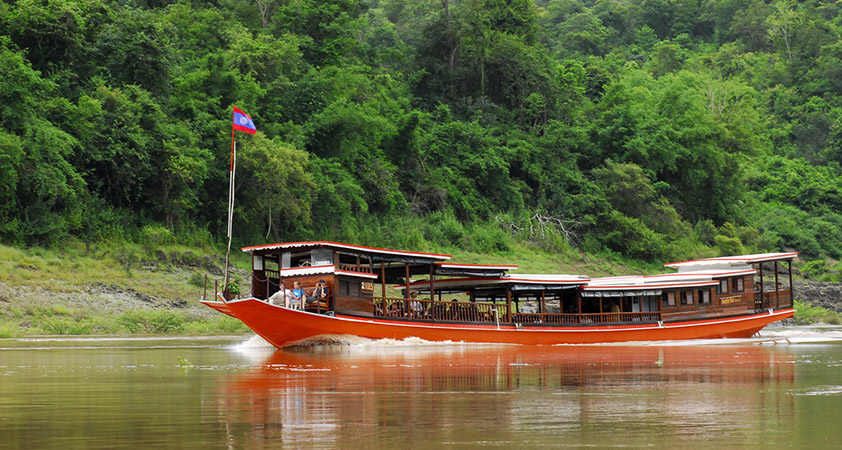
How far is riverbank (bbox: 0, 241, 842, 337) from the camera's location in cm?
3072

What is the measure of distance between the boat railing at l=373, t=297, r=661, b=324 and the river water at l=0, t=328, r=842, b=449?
6533 mm

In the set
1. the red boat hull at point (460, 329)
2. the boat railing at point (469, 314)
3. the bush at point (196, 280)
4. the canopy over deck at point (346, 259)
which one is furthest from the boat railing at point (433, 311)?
the bush at point (196, 280)

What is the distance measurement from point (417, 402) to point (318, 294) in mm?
13381

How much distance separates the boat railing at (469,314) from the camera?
27.4 m

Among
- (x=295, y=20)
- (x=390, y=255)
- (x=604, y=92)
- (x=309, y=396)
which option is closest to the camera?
(x=309, y=396)

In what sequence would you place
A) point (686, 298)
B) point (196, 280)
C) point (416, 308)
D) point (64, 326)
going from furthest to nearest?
point (196, 280), point (686, 298), point (64, 326), point (416, 308)

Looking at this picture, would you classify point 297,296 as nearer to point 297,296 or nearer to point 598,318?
point 297,296

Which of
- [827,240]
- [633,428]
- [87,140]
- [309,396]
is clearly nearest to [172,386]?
[309,396]

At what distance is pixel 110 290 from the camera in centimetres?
3381

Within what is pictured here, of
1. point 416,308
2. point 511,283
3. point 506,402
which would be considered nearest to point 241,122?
point 416,308

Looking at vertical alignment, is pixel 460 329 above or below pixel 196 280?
below

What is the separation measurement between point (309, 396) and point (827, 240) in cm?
5970

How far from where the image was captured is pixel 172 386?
13.5 meters

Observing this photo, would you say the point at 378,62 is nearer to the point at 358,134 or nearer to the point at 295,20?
the point at 295,20
